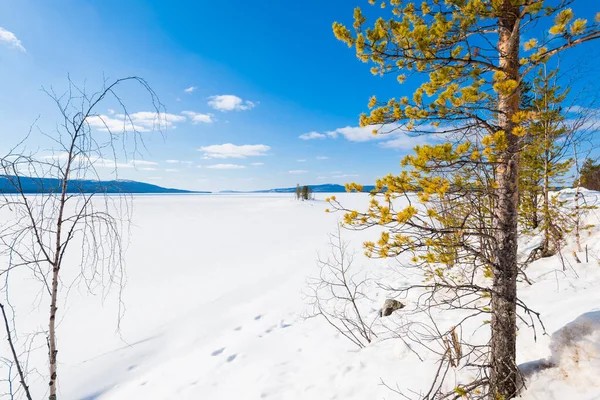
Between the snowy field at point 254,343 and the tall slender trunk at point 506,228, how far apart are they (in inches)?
19.0

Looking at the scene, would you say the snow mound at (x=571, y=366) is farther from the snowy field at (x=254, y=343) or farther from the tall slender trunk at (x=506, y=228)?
the tall slender trunk at (x=506, y=228)

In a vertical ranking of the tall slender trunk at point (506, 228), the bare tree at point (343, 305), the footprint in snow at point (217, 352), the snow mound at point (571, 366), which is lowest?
the footprint in snow at point (217, 352)

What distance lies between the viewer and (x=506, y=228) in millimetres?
2393

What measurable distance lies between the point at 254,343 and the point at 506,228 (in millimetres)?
5300

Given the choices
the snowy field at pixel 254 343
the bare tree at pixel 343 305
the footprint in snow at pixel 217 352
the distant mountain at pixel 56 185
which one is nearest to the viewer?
the distant mountain at pixel 56 185

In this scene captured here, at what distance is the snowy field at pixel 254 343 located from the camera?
2.82 m

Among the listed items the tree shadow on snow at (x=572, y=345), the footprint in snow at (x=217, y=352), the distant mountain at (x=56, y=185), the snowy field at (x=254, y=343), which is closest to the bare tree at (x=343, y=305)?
the snowy field at (x=254, y=343)

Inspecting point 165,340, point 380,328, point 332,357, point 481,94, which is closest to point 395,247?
point 481,94

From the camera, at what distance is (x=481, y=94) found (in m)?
2.46

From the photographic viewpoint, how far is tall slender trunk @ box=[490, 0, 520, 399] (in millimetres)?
2328

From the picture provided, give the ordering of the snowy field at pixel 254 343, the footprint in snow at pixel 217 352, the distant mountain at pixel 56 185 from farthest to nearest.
A: the footprint in snow at pixel 217 352, the snowy field at pixel 254 343, the distant mountain at pixel 56 185

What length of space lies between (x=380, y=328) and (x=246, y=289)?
5174 millimetres

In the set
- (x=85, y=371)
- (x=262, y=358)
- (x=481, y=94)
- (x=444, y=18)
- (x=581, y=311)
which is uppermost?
(x=444, y=18)

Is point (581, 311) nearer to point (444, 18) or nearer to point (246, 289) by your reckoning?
point (444, 18)
